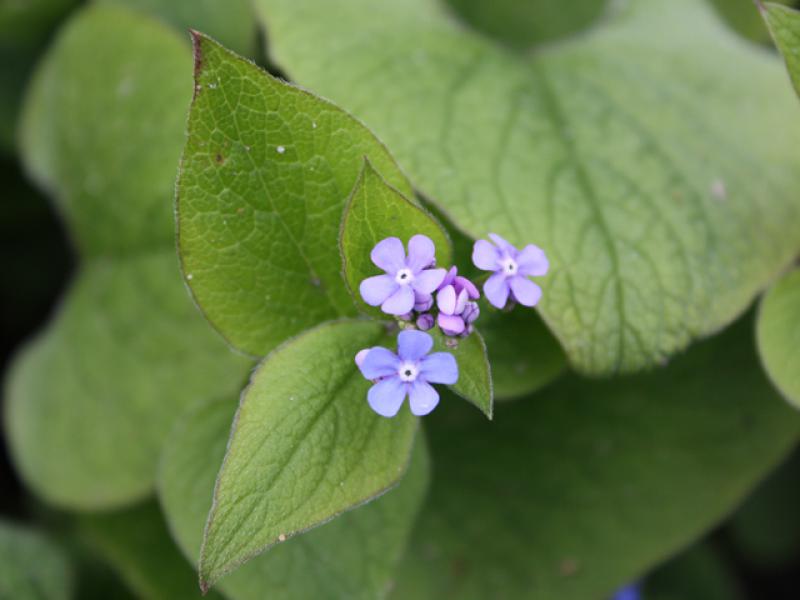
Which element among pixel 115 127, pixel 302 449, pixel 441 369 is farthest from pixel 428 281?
pixel 115 127

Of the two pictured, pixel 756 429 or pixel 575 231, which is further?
pixel 756 429

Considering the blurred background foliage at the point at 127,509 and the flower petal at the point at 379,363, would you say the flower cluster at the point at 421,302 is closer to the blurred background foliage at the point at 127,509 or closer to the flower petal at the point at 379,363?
the flower petal at the point at 379,363

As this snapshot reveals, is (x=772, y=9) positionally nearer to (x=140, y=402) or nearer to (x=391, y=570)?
(x=391, y=570)

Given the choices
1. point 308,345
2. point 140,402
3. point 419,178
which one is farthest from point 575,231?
point 140,402

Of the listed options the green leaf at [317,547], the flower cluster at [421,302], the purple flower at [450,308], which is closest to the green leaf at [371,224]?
the flower cluster at [421,302]

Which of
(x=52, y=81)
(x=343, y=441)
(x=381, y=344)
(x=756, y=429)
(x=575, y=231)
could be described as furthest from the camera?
(x=52, y=81)

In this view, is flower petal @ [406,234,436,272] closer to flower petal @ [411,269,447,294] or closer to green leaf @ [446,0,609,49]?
flower petal @ [411,269,447,294]
